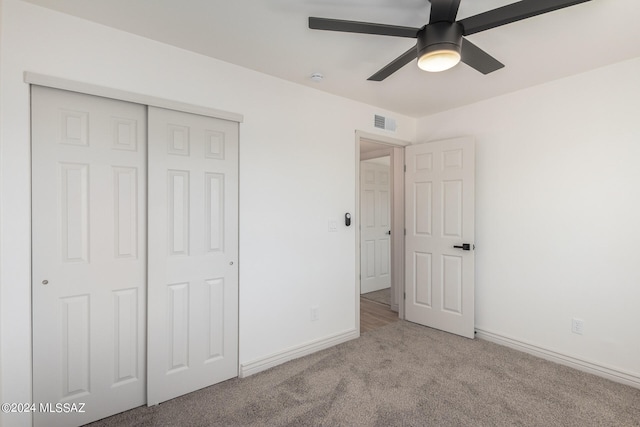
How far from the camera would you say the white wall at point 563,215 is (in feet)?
7.95

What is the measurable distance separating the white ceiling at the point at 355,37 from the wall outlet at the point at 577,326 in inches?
83.6

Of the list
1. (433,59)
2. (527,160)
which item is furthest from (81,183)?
(527,160)

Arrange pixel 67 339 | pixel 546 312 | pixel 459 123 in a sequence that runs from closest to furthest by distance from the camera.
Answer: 1. pixel 67 339
2. pixel 546 312
3. pixel 459 123

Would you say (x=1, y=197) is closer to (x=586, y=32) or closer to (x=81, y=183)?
(x=81, y=183)

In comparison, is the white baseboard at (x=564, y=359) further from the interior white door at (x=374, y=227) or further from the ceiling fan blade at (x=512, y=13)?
the ceiling fan blade at (x=512, y=13)

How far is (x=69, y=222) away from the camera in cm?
187

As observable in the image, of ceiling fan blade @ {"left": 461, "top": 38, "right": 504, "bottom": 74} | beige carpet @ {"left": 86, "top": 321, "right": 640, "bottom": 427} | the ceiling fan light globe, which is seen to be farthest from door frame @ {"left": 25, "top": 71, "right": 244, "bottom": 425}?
ceiling fan blade @ {"left": 461, "top": 38, "right": 504, "bottom": 74}

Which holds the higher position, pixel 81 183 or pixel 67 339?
pixel 81 183

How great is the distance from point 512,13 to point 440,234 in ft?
7.82

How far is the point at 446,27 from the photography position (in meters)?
1.55

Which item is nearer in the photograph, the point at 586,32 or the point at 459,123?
the point at 586,32

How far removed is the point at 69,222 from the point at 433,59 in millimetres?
2315

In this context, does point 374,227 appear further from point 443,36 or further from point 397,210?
point 443,36

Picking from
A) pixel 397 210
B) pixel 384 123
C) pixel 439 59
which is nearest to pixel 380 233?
pixel 397 210
